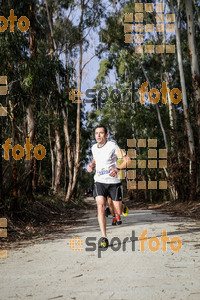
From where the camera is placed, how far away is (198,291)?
3295 mm

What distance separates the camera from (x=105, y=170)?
5863 mm

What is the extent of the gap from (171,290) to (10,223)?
5.75 meters

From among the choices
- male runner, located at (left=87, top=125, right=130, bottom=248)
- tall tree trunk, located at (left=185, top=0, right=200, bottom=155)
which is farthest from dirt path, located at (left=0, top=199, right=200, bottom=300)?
tall tree trunk, located at (left=185, top=0, right=200, bottom=155)

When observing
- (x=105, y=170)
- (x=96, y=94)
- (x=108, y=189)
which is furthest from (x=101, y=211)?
(x=96, y=94)

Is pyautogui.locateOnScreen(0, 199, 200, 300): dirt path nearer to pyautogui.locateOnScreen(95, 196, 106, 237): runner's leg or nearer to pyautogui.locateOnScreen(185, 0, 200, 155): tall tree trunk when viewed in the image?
pyautogui.locateOnScreen(95, 196, 106, 237): runner's leg

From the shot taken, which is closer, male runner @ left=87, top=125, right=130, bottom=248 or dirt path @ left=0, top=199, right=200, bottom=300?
dirt path @ left=0, top=199, right=200, bottom=300

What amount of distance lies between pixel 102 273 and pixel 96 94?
1107 inches

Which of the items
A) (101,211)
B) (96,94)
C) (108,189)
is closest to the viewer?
(101,211)

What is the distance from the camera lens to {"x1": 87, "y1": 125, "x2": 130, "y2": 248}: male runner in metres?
5.80

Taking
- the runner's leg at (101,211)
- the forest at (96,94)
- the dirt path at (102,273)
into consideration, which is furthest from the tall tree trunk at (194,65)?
the runner's leg at (101,211)

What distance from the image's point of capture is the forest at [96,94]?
386 inches

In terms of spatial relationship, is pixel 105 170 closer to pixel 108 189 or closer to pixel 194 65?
pixel 108 189

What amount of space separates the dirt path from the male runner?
69cm

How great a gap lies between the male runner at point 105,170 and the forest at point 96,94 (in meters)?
3.59
